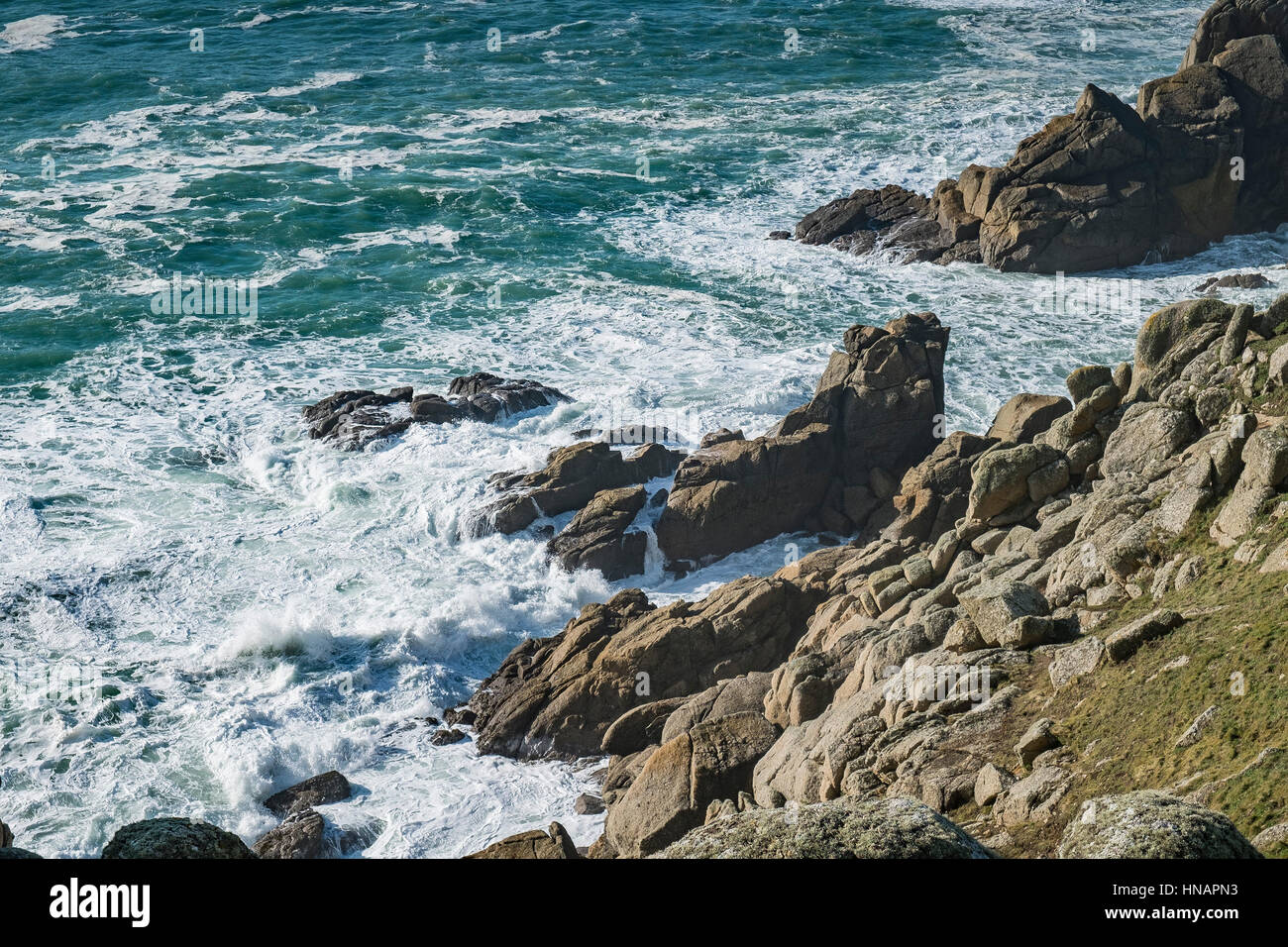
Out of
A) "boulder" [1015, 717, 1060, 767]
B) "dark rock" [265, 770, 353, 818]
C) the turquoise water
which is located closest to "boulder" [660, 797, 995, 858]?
"boulder" [1015, 717, 1060, 767]


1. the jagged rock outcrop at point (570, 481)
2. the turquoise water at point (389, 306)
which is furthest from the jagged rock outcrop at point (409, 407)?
the jagged rock outcrop at point (570, 481)

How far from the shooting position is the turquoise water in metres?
28.0

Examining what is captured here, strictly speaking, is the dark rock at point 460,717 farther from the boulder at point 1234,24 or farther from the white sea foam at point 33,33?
the white sea foam at point 33,33

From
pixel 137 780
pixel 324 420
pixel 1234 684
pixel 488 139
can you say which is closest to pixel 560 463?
pixel 324 420

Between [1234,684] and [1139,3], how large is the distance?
78.9 m

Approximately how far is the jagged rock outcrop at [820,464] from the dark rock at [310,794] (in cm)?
1073

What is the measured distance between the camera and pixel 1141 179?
48531 millimetres

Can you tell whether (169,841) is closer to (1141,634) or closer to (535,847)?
(535,847)

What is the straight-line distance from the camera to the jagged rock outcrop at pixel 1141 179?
48.0 meters

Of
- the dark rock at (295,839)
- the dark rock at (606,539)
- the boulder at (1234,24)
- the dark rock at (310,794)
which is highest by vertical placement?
the boulder at (1234,24)

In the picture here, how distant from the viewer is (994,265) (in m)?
48.8

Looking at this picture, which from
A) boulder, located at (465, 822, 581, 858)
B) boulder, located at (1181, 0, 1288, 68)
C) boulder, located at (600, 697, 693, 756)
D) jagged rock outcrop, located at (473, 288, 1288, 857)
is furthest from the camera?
boulder, located at (1181, 0, 1288, 68)

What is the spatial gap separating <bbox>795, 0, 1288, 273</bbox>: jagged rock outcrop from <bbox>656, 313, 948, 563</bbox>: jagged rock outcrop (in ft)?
55.6

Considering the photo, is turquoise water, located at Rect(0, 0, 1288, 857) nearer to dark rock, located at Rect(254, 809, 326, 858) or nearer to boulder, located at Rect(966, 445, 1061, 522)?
dark rock, located at Rect(254, 809, 326, 858)
